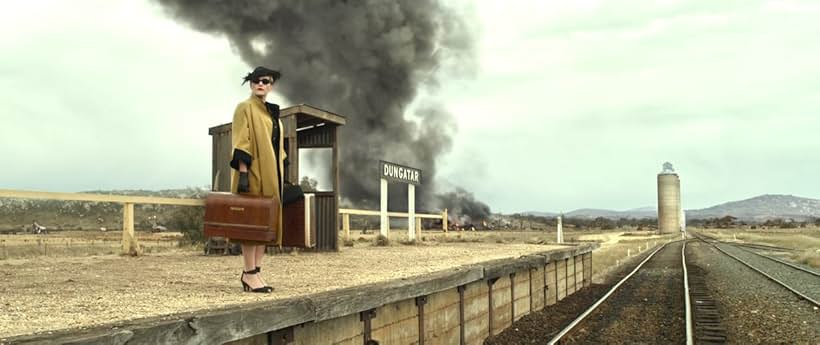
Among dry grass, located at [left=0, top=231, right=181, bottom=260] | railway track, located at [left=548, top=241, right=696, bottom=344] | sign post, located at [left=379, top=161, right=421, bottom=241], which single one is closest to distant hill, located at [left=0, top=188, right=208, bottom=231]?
dry grass, located at [left=0, top=231, right=181, bottom=260]

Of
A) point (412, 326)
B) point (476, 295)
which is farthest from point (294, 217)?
point (476, 295)

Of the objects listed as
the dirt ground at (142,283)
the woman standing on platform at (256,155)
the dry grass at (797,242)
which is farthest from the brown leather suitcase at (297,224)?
the dry grass at (797,242)

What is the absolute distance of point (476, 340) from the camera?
852cm

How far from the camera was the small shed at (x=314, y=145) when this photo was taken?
11.3 meters

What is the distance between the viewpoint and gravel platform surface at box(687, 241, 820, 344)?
9.20 m

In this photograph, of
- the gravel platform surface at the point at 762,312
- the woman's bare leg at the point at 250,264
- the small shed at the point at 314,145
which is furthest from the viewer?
the small shed at the point at 314,145

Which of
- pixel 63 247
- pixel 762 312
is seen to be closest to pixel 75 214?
pixel 63 247

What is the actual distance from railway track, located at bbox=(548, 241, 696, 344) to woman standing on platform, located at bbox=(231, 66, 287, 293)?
4208 mm

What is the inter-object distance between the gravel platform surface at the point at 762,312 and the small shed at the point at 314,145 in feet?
20.9

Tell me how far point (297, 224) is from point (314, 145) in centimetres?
751

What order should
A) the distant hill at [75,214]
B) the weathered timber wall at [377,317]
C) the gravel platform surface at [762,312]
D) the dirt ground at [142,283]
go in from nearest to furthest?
the weathered timber wall at [377,317] → the dirt ground at [142,283] → the gravel platform surface at [762,312] → the distant hill at [75,214]

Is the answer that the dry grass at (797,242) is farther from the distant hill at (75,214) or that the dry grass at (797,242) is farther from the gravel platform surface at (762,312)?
the distant hill at (75,214)

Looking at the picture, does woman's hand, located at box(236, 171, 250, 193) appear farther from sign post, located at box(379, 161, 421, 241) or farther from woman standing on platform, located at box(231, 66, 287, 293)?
sign post, located at box(379, 161, 421, 241)

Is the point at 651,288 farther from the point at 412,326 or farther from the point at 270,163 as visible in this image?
the point at 270,163
